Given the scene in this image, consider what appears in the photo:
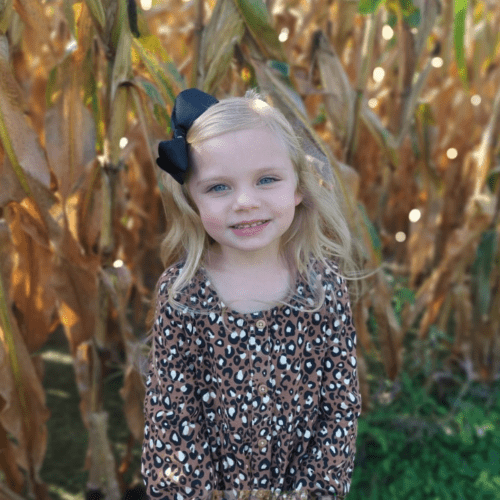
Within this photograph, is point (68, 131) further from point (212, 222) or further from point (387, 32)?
point (387, 32)

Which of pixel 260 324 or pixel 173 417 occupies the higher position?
pixel 260 324

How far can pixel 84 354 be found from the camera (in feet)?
3.36

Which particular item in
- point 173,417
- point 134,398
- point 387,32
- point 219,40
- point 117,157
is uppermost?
point 387,32

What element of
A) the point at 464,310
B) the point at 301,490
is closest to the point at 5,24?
the point at 301,490

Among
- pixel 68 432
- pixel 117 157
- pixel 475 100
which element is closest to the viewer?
pixel 117 157

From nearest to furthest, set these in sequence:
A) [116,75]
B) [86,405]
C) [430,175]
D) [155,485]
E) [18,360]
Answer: [155,485]
[116,75]
[18,360]
[86,405]
[430,175]

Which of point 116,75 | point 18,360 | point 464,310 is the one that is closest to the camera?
point 116,75

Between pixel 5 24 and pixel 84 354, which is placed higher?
pixel 5 24

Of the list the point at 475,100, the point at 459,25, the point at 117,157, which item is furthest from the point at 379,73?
the point at 117,157

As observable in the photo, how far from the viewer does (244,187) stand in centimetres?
68

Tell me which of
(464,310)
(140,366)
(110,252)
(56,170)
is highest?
(56,170)

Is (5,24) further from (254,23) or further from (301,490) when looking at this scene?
(301,490)

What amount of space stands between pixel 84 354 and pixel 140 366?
Result: 116mm

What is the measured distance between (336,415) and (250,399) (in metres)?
0.14
